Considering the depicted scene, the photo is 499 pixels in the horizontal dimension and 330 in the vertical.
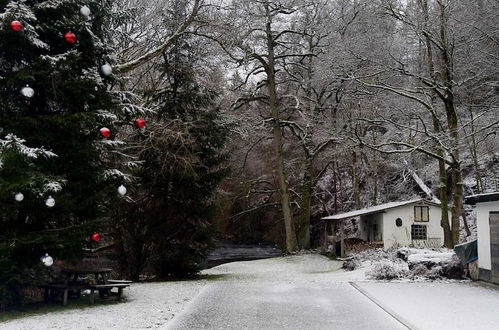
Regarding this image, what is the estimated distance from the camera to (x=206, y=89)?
1964 centimetres

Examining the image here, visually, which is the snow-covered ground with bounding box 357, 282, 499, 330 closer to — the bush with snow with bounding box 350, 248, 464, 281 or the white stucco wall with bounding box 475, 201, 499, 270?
the white stucco wall with bounding box 475, 201, 499, 270

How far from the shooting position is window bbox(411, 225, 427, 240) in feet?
85.8

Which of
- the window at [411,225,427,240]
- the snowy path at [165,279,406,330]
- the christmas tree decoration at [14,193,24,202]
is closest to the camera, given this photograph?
the snowy path at [165,279,406,330]

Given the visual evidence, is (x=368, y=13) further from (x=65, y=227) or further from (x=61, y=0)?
(x=65, y=227)

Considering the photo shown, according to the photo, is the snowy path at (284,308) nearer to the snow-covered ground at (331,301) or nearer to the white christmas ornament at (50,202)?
the snow-covered ground at (331,301)

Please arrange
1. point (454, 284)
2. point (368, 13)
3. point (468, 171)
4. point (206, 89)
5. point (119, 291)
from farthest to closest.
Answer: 1. point (468, 171)
2. point (368, 13)
3. point (206, 89)
4. point (454, 284)
5. point (119, 291)

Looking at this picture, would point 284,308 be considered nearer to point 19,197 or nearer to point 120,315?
point 120,315

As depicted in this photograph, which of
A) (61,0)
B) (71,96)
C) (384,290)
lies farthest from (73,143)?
(384,290)

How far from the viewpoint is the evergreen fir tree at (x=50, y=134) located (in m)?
9.54

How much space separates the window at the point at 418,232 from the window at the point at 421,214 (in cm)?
39

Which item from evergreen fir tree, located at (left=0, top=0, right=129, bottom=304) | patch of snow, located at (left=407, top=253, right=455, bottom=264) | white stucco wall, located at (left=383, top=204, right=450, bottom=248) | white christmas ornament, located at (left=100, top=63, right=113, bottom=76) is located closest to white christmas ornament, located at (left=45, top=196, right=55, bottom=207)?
evergreen fir tree, located at (left=0, top=0, right=129, bottom=304)

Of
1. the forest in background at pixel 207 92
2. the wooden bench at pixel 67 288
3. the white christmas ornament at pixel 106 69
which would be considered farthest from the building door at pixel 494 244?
the white christmas ornament at pixel 106 69

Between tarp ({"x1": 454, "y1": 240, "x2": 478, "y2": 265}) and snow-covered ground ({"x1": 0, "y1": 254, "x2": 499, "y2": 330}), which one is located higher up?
tarp ({"x1": 454, "y1": 240, "x2": 478, "y2": 265})

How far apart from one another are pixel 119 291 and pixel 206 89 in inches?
393
